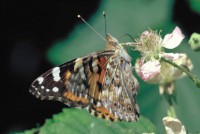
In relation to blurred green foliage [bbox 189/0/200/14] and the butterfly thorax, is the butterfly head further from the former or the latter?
blurred green foliage [bbox 189/0/200/14]

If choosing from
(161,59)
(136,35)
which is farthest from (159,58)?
(136,35)

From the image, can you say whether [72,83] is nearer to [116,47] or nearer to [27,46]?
[116,47]

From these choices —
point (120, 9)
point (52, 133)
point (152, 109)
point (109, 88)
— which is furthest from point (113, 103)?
point (120, 9)

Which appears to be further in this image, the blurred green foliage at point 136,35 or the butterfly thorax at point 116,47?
the blurred green foliage at point 136,35

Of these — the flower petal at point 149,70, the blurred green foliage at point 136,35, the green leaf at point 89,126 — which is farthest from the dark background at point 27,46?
the flower petal at point 149,70

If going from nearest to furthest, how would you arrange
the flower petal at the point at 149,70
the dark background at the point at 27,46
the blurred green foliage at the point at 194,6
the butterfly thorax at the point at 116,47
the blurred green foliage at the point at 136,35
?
the flower petal at the point at 149,70
the butterfly thorax at the point at 116,47
the blurred green foliage at the point at 136,35
the blurred green foliage at the point at 194,6
the dark background at the point at 27,46

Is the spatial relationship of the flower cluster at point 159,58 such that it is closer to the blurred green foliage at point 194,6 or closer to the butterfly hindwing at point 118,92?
the butterfly hindwing at point 118,92
